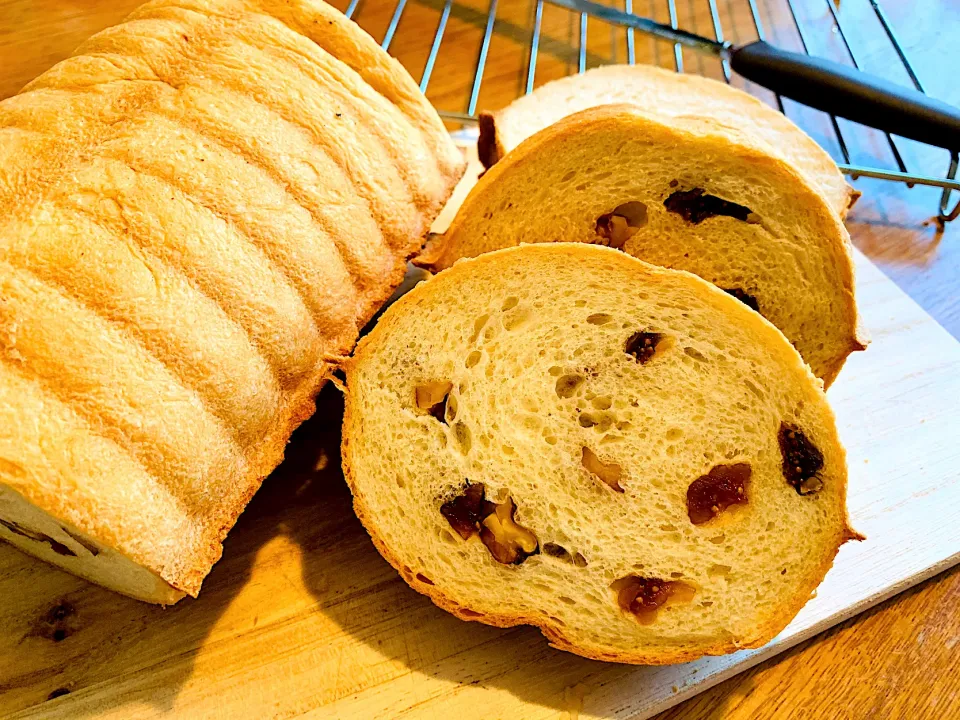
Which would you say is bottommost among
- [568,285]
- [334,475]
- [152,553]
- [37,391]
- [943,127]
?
[334,475]

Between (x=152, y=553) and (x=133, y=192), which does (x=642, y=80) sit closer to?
(x=133, y=192)

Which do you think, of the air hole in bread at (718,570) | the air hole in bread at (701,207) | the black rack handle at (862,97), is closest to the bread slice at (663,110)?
the black rack handle at (862,97)

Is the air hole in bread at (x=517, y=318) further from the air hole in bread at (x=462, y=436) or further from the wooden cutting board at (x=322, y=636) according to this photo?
the wooden cutting board at (x=322, y=636)

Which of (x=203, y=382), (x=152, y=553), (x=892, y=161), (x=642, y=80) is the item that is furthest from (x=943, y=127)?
(x=152, y=553)

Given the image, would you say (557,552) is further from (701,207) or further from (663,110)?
(663,110)

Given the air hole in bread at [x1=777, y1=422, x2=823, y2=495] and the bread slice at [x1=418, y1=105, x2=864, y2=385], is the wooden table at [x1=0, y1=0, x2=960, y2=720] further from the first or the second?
the bread slice at [x1=418, y1=105, x2=864, y2=385]

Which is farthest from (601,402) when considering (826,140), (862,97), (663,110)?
(826,140)
